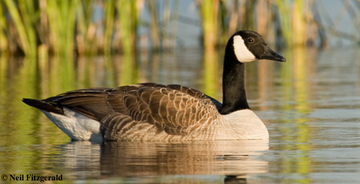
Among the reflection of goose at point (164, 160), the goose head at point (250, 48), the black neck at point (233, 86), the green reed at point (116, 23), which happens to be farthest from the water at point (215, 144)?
the green reed at point (116, 23)

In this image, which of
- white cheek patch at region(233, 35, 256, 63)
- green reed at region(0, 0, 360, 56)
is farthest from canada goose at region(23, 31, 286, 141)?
green reed at region(0, 0, 360, 56)

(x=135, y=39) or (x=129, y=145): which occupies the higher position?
(x=135, y=39)

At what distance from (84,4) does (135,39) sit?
271 cm

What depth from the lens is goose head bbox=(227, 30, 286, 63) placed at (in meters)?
9.65

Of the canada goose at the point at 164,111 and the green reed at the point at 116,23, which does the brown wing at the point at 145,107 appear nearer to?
the canada goose at the point at 164,111

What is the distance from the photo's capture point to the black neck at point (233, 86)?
957 cm

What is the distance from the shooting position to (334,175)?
6.43 m

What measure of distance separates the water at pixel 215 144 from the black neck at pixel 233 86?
667mm

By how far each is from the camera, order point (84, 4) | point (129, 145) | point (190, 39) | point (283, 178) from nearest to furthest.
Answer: point (283, 178)
point (129, 145)
point (84, 4)
point (190, 39)

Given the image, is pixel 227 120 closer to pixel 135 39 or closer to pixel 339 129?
pixel 339 129

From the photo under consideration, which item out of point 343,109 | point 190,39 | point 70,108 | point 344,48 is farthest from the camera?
point 190,39

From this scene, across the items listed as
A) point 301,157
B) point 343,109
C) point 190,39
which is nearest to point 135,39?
point 190,39

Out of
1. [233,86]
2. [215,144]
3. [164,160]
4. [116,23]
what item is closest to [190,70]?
[116,23]

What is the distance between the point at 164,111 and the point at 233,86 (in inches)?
47.7
